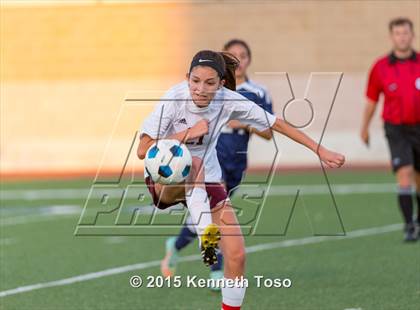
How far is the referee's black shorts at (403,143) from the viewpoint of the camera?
37.2ft

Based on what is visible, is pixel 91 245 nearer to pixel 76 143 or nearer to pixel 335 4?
pixel 76 143

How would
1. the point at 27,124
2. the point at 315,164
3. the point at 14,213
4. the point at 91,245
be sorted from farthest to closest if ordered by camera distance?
1. the point at 27,124
2. the point at 315,164
3. the point at 14,213
4. the point at 91,245

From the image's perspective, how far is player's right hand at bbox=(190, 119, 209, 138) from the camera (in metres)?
6.29

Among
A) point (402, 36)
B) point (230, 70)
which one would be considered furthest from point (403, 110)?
point (230, 70)

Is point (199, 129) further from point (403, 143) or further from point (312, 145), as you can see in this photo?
point (403, 143)

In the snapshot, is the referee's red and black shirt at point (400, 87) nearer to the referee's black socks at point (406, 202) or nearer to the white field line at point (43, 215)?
the referee's black socks at point (406, 202)

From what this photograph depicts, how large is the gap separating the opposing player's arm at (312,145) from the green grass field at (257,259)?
1681mm

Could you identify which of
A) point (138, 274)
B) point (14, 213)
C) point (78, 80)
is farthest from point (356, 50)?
point (138, 274)

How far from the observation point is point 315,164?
21625mm

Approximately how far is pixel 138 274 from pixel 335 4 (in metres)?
14.8

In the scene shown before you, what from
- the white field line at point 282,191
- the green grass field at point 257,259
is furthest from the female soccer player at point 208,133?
the white field line at point 282,191

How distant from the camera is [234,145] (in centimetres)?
963

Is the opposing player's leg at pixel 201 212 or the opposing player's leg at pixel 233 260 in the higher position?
the opposing player's leg at pixel 201 212

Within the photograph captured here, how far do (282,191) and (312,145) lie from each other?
35.9 feet
